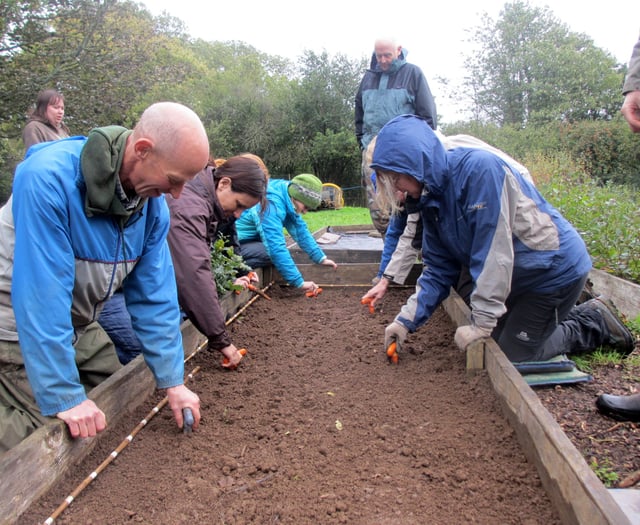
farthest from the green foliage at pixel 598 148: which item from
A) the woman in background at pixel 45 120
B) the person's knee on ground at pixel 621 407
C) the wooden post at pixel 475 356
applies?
the wooden post at pixel 475 356

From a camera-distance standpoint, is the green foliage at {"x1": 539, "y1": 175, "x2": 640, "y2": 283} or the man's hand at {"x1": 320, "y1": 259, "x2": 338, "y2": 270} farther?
the man's hand at {"x1": 320, "y1": 259, "x2": 338, "y2": 270}

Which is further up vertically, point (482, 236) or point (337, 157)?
point (482, 236)

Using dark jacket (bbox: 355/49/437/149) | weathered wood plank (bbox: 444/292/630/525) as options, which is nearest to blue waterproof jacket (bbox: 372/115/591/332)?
weathered wood plank (bbox: 444/292/630/525)

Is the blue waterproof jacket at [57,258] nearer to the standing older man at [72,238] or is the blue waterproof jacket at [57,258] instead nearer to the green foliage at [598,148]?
the standing older man at [72,238]

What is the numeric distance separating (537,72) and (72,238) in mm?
32155

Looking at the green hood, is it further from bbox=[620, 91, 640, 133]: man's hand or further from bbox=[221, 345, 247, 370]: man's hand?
bbox=[620, 91, 640, 133]: man's hand

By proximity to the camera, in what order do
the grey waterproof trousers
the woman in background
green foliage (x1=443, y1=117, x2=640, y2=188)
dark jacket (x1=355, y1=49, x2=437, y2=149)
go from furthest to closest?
green foliage (x1=443, y1=117, x2=640, y2=188)
dark jacket (x1=355, y1=49, x2=437, y2=149)
the woman in background
the grey waterproof trousers

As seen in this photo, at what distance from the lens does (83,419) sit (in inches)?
71.8

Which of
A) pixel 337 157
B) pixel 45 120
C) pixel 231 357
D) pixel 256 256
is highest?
pixel 45 120

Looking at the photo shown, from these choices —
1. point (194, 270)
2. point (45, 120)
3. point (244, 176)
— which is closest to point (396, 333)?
point (194, 270)

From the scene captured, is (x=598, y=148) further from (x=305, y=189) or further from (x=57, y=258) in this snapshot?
(x=57, y=258)

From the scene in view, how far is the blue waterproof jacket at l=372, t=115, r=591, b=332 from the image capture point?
2508mm

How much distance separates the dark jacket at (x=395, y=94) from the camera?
5.38 metres

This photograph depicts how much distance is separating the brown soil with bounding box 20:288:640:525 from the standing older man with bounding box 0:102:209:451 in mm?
254
